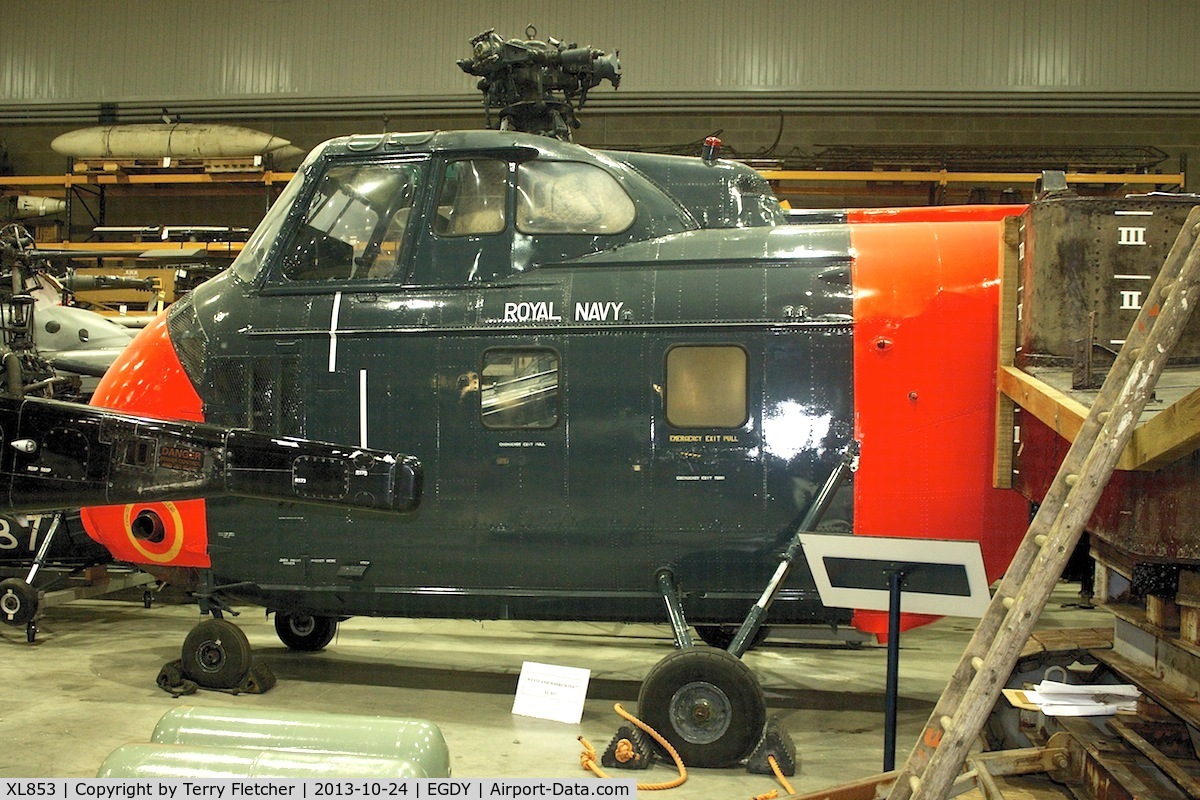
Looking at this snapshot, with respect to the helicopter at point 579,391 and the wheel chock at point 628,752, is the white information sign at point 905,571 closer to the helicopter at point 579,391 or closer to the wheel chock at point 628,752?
the helicopter at point 579,391

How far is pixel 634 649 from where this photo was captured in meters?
9.89

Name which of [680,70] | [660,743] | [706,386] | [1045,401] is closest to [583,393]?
[706,386]

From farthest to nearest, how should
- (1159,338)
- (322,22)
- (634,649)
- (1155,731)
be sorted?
(322,22) → (634,649) → (1155,731) → (1159,338)

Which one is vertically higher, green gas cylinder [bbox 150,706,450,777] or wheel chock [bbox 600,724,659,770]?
green gas cylinder [bbox 150,706,450,777]

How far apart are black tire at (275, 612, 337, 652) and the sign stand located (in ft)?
16.7

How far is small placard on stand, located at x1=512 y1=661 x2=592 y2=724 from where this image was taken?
718 cm

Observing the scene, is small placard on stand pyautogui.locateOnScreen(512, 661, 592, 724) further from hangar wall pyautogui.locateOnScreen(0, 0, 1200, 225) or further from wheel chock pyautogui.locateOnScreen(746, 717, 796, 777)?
hangar wall pyautogui.locateOnScreen(0, 0, 1200, 225)

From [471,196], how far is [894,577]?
12.3 ft

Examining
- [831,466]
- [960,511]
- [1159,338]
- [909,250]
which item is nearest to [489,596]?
[831,466]

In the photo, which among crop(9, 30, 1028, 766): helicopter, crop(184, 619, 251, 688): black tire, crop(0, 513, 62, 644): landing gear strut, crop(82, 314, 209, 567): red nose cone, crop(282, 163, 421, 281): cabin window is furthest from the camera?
crop(0, 513, 62, 644): landing gear strut

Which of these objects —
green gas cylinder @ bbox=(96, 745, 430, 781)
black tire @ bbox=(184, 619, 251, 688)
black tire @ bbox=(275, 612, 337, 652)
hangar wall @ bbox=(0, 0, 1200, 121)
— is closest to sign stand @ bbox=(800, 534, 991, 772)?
green gas cylinder @ bbox=(96, 745, 430, 781)

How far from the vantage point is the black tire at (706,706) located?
6258 millimetres

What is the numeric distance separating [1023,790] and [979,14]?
15.5 metres

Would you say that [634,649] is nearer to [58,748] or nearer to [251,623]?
[251,623]
